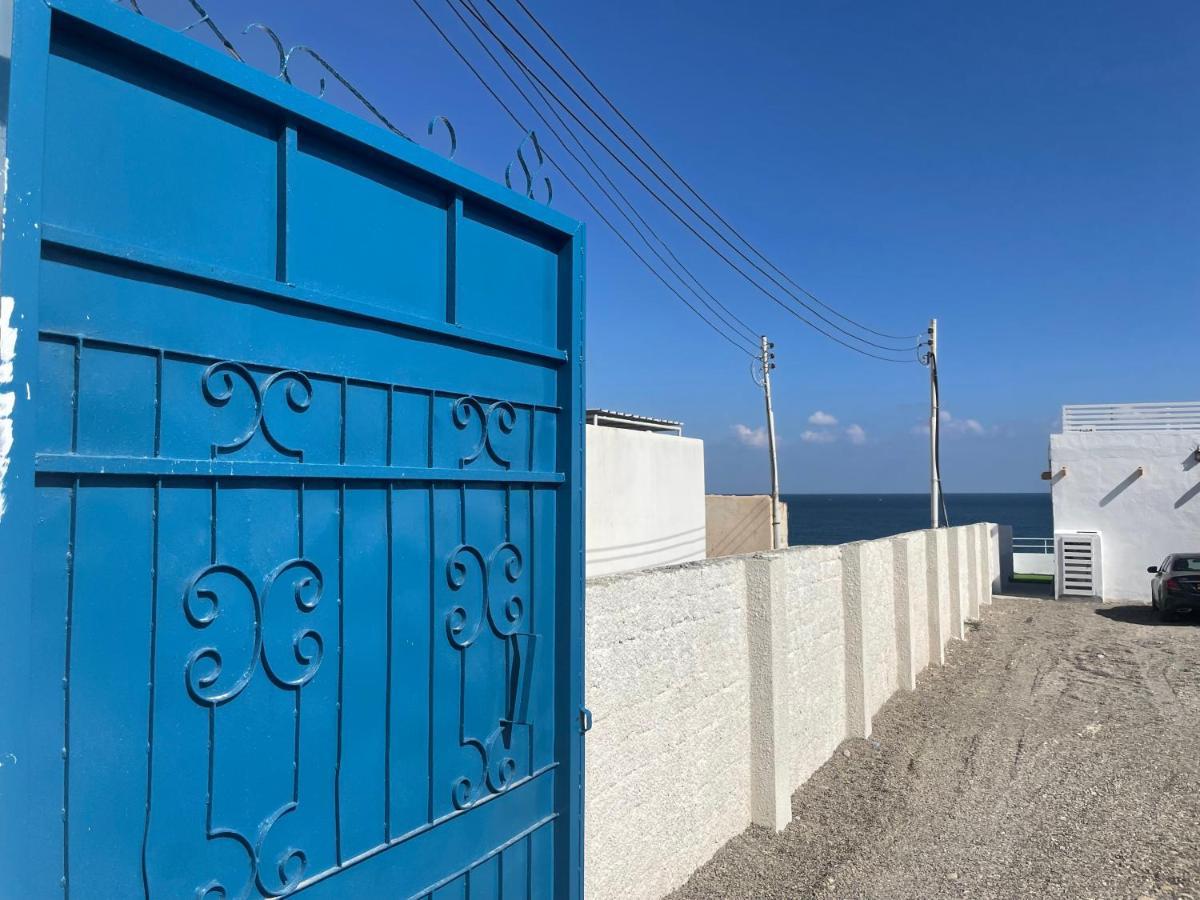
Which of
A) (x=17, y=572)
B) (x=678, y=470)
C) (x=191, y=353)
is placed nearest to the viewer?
(x=17, y=572)

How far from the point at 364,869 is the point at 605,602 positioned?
1.90m

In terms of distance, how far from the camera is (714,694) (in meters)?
5.17

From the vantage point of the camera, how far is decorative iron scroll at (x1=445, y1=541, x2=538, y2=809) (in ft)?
8.25

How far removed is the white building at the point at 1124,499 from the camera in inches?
738

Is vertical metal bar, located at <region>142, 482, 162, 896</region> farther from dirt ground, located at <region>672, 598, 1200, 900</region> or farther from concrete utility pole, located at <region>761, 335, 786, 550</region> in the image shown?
concrete utility pole, located at <region>761, 335, 786, 550</region>

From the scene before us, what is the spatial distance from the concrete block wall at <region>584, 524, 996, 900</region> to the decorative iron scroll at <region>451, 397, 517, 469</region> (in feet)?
4.44

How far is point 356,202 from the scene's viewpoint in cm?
225

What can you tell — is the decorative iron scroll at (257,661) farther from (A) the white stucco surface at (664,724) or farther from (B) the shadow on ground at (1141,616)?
(B) the shadow on ground at (1141,616)

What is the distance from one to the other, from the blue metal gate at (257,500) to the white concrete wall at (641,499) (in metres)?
8.12

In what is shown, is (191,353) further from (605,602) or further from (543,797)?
(605,602)

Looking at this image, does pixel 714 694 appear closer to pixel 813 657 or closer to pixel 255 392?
pixel 813 657

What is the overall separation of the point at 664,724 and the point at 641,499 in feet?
29.4

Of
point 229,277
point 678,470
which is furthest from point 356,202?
point 678,470

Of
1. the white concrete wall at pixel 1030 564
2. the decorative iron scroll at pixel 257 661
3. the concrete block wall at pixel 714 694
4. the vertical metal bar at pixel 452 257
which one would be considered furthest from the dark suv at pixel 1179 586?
the decorative iron scroll at pixel 257 661
